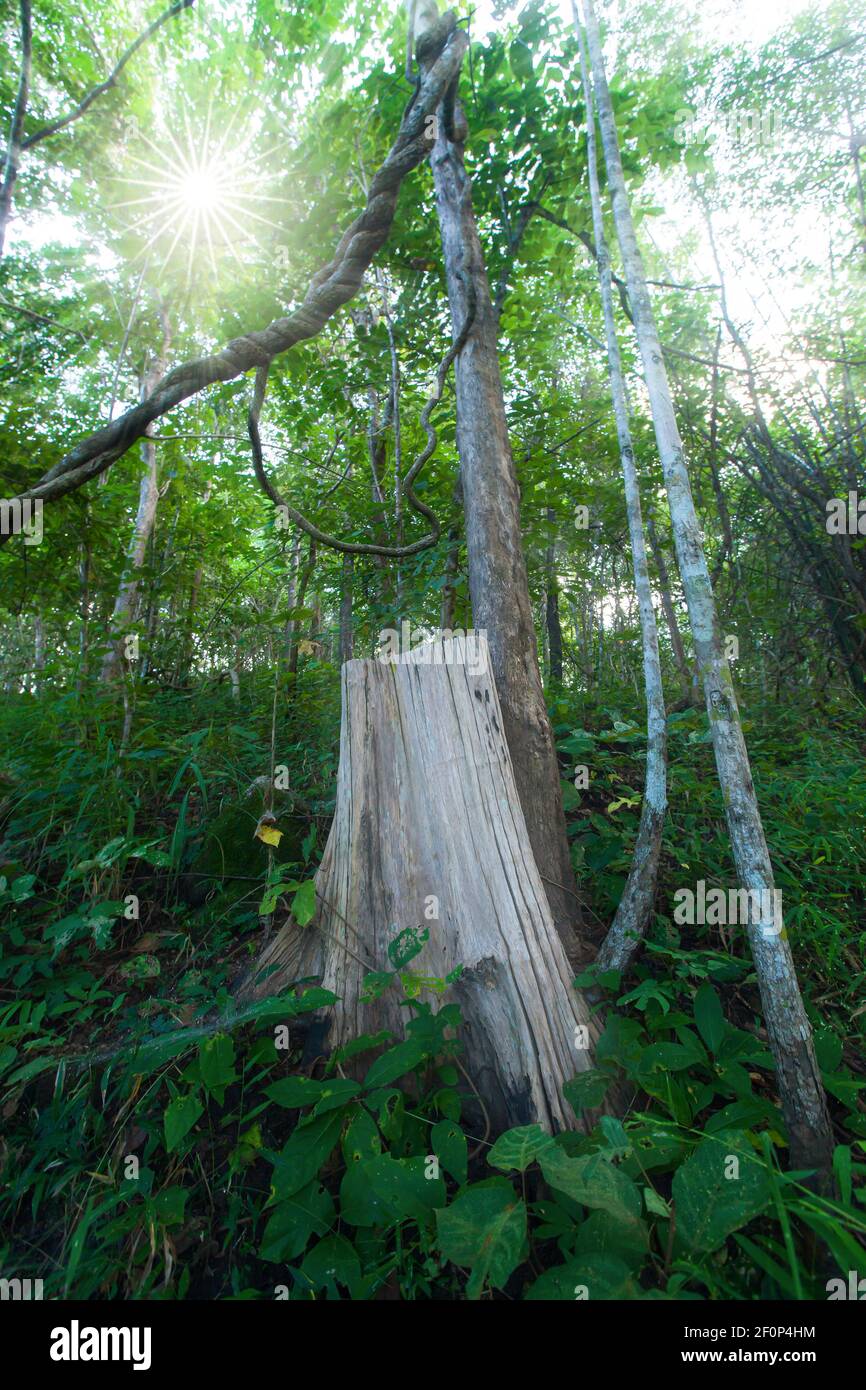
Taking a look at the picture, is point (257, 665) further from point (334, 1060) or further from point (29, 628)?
point (29, 628)

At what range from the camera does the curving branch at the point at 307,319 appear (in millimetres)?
2182

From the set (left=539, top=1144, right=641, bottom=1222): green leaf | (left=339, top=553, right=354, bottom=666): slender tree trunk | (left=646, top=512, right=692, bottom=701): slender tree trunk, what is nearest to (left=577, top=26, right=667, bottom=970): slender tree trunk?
(left=539, top=1144, right=641, bottom=1222): green leaf

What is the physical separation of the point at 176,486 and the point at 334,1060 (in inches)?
229

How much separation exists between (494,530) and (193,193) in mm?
7483

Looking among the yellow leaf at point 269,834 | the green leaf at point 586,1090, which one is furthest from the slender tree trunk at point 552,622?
the green leaf at point 586,1090

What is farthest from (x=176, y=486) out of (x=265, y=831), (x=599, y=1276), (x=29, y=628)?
(x=29, y=628)

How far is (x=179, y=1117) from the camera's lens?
1.53 metres

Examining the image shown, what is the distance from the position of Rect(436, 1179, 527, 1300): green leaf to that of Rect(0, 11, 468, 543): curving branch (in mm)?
2617

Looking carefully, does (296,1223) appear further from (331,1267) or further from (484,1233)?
(484,1233)

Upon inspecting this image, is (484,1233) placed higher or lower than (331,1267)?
higher

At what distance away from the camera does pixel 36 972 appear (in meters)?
2.21

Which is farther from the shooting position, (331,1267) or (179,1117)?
(179,1117)

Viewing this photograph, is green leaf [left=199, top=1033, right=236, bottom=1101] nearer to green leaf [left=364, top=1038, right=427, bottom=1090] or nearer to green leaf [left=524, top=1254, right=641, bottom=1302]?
green leaf [left=364, top=1038, right=427, bottom=1090]

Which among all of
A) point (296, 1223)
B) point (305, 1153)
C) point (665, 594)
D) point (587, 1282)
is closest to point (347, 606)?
point (665, 594)
